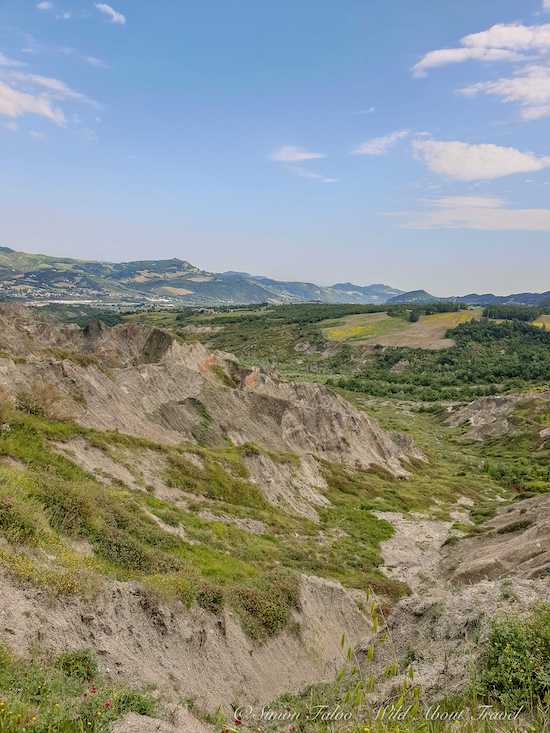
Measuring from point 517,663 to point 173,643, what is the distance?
9.68 metres

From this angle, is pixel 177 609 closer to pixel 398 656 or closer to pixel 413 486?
pixel 398 656

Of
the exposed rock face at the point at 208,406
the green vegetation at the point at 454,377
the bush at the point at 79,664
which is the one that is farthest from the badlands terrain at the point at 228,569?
the green vegetation at the point at 454,377

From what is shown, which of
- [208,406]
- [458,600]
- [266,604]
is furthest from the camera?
[208,406]

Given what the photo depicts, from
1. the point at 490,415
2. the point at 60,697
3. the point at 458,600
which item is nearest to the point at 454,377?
the point at 490,415

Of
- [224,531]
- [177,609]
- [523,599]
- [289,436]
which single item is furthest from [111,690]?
[289,436]

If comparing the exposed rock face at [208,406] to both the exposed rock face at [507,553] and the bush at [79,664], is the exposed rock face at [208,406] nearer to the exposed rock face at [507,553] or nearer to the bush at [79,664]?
the exposed rock face at [507,553]

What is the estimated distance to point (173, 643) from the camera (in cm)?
1436

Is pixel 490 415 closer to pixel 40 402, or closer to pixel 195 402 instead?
pixel 195 402

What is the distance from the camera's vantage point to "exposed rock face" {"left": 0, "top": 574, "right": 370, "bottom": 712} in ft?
39.1

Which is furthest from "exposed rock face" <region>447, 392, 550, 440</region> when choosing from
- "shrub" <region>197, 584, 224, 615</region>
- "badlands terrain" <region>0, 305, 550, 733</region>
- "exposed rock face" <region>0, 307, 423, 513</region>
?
"shrub" <region>197, 584, 224, 615</region>

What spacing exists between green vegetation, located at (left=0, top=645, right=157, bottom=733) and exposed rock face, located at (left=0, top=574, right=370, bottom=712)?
25.3 inches

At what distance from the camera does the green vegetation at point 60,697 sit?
741cm

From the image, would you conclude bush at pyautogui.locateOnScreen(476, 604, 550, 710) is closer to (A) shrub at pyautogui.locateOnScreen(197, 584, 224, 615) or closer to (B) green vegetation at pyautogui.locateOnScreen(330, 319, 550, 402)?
(A) shrub at pyautogui.locateOnScreen(197, 584, 224, 615)

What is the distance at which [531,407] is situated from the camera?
112m
